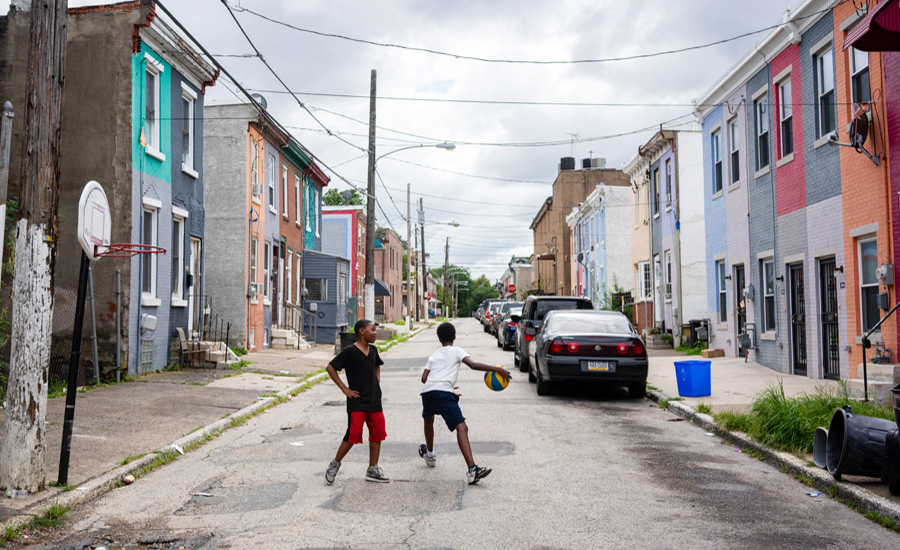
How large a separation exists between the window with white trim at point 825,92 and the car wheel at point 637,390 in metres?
5.92

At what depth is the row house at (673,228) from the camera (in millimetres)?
26484

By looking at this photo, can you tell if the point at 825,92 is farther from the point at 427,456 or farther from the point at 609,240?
the point at 609,240

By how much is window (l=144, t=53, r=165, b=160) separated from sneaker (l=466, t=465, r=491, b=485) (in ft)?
39.3

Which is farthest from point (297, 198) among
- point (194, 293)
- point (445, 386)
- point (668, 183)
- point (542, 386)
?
point (445, 386)

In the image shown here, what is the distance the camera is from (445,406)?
772 centimetres

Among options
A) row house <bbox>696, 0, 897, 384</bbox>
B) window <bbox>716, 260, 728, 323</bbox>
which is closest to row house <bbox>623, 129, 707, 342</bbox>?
window <bbox>716, 260, 728, 323</bbox>

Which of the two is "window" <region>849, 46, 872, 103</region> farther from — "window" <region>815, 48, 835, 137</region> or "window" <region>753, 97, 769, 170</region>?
"window" <region>753, 97, 769, 170</region>

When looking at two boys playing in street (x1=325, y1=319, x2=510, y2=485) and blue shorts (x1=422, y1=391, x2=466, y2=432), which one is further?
blue shorts (x1=422, y1=391, x2=466, y2=432)

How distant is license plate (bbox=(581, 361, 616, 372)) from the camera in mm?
13656

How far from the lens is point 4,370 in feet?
47.4

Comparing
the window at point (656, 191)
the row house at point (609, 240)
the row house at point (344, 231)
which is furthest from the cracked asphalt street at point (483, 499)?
the row house at point (344, 231)

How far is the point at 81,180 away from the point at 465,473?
11.3 metres

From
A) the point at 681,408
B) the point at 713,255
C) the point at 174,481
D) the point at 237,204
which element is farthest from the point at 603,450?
the point at 237,204

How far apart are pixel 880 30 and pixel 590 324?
22.2ft
